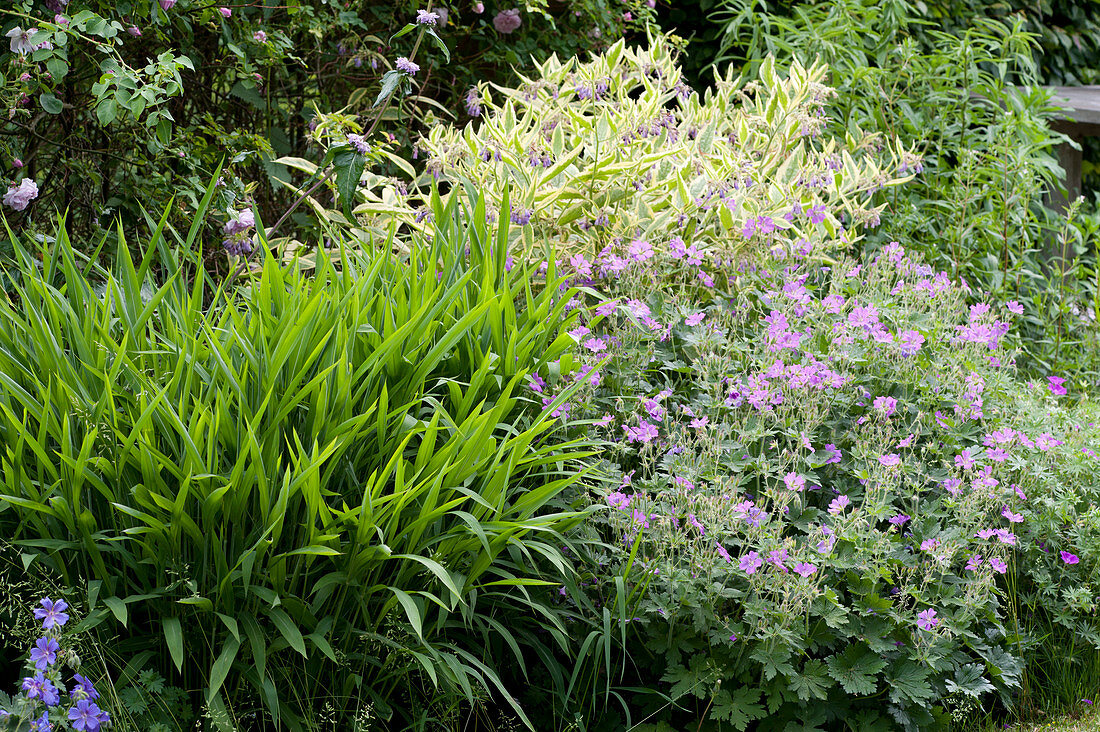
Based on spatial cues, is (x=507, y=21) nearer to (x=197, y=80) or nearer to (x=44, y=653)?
(x=197, y=80)

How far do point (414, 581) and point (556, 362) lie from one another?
28.6 inches

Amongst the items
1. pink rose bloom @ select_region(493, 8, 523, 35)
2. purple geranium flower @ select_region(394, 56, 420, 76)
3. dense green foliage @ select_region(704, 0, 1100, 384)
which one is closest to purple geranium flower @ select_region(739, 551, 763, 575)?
purple geranium flower @ select_region(394, 56, 420, 76)

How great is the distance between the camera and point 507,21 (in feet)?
14.3

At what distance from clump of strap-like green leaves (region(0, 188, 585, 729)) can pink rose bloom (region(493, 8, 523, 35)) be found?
2.56 m

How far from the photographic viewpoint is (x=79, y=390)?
1864 millimetres

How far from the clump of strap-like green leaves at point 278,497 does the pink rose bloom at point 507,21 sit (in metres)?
2.56

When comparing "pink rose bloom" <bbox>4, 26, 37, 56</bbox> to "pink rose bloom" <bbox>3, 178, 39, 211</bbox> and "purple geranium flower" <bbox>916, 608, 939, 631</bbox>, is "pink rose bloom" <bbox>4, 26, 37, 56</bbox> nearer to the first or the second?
"pink rose bloom" <bbox>3, 178, 39, 211</bbox>

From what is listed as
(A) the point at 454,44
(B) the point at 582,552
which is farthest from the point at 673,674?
(A) the point at 454,44

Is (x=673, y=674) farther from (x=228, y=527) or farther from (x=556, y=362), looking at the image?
(x=228, y=527)

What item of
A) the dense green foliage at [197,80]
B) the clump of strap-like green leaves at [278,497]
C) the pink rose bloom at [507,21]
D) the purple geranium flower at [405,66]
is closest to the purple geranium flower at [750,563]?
the clump of strap-like green leaves at [278,497]

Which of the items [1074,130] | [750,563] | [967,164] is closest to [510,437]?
[750,563]

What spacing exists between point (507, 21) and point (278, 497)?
3150mm

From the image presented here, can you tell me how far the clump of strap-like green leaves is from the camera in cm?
173

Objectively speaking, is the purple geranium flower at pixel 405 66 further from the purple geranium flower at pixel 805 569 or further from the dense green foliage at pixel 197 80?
the purple geranium flower at pixel 805 569
